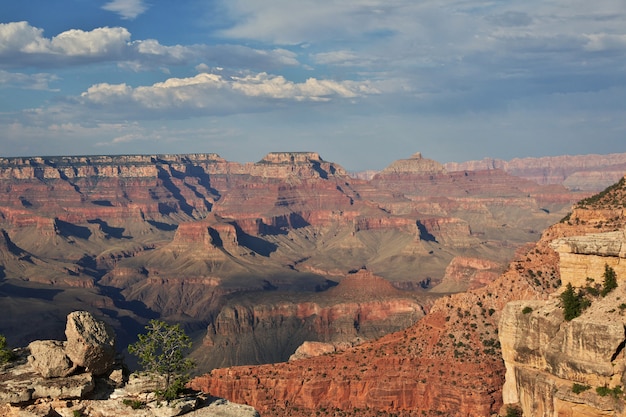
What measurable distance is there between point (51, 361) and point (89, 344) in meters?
1.49

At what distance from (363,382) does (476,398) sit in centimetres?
1233

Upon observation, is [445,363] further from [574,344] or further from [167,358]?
[167,358]

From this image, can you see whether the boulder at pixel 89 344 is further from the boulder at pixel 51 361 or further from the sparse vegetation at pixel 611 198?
the sparse vegetation at pixel 611 198

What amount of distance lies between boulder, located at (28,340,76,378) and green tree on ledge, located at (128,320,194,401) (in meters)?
3.28

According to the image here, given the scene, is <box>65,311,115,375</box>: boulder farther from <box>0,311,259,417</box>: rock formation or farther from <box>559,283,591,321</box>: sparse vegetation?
<box>559,283,591,321</box>: sparse vegetation

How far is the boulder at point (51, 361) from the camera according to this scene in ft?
94.2

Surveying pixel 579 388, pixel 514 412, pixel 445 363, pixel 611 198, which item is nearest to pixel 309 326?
pixel 611 198

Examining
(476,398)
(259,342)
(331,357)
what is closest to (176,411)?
(476,398)

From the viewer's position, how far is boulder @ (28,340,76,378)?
28.7 metres

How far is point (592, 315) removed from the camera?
4816cm

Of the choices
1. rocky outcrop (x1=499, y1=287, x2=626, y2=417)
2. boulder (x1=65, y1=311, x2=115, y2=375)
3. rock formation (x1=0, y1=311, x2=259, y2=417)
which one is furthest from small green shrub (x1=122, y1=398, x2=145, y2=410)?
rocky outcrop (x1=499, y1=287, x2=626, y2=417)

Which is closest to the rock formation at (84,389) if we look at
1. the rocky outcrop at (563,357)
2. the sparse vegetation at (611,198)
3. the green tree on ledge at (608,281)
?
the rocky outcrop at (563,357)

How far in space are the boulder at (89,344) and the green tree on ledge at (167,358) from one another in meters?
1.79

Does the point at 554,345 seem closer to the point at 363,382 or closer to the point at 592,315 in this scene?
the point at 592,315
